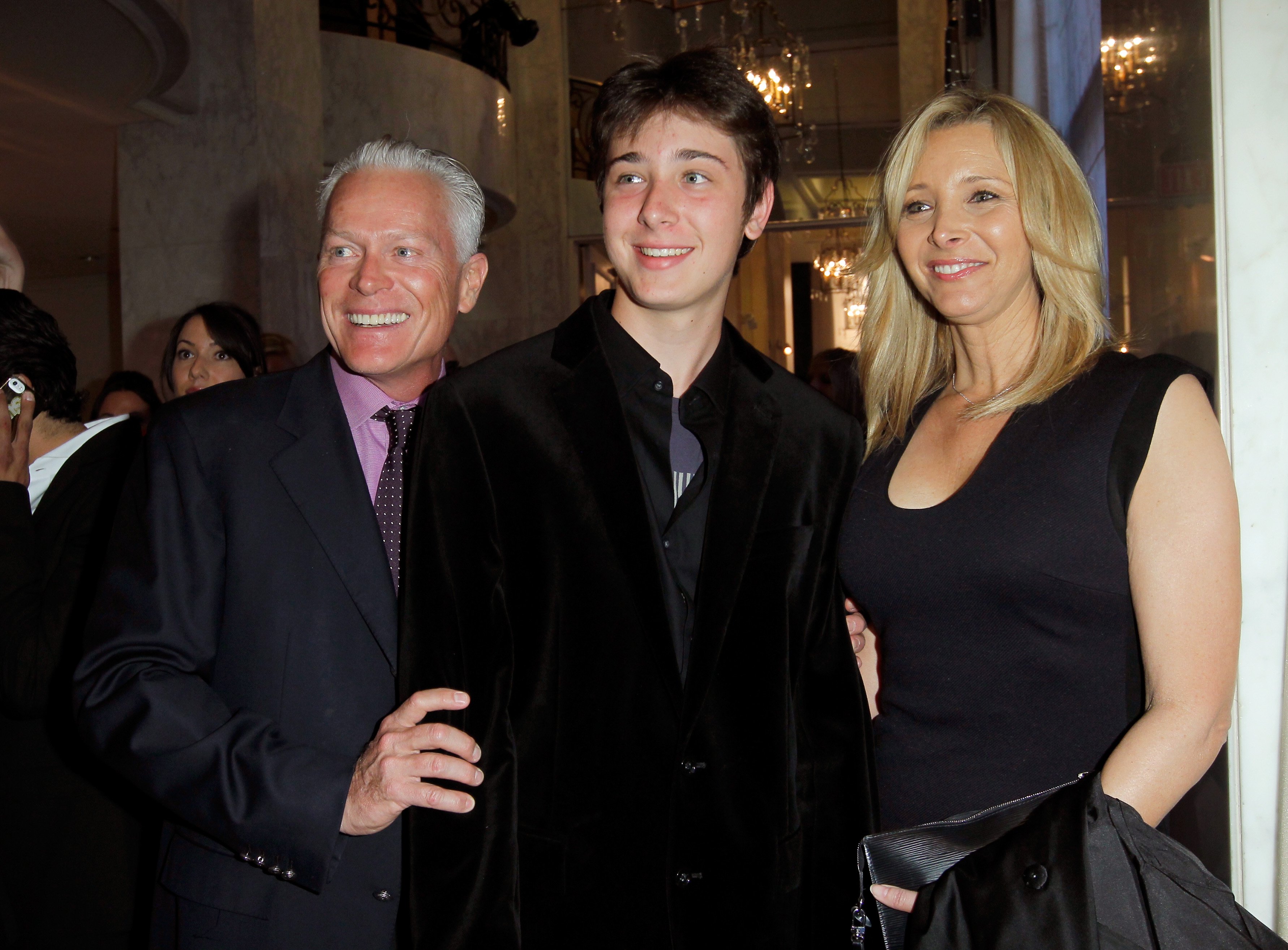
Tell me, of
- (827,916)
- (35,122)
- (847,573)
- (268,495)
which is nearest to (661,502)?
(847,573)

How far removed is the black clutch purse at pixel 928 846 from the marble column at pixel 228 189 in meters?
6.02

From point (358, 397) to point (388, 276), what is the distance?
24cm

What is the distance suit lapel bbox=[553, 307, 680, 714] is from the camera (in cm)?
173

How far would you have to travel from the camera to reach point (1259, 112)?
75.1 inches

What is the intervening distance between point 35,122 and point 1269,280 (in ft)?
26.3

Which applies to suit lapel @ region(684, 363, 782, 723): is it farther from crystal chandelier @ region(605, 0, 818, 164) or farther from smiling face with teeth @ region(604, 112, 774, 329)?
crystal chandelier @ region(605, 0, 818, 164)

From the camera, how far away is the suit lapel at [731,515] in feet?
5.74

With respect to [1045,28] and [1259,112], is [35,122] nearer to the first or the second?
[1045,28]

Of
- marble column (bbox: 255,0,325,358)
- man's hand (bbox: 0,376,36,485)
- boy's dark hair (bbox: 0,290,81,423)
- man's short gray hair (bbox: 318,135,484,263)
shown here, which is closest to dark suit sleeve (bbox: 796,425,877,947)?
man's short gray hair (bbox: 318,135,484,263)

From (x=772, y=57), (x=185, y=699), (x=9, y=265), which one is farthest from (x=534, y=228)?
(x=185, y=699)

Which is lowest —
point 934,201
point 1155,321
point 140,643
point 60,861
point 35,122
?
point 60,861

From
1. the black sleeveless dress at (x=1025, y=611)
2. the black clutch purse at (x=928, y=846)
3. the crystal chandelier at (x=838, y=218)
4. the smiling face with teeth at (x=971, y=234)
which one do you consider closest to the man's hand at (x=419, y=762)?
the black clutch purse at (x=928, y=846)

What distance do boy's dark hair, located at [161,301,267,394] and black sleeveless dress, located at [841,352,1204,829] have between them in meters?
2.85

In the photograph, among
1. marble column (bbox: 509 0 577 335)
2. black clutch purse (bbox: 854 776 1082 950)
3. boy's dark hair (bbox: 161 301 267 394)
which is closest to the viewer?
black clutch purse (bbox: 854 776 1082 950)
